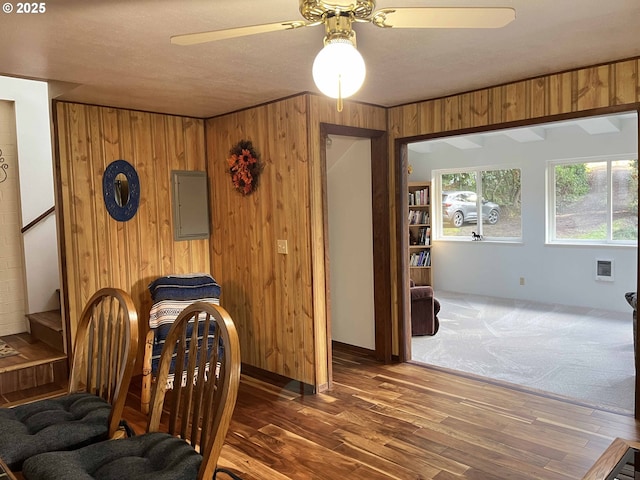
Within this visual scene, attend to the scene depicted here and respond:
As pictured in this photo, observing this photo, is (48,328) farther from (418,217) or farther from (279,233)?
(418,217)

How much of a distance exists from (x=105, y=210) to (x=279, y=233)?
4.47 ft

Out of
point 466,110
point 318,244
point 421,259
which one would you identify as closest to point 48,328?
point 318,244

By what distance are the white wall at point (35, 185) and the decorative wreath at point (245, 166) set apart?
1762 mm

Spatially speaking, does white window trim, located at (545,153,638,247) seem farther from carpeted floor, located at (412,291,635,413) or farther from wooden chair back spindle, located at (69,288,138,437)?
wooden chair back spindle, located at (69,288,138,437)

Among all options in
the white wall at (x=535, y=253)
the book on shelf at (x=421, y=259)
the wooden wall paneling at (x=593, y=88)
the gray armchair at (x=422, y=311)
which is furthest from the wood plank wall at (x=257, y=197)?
the white wall at (x=535, y=253)

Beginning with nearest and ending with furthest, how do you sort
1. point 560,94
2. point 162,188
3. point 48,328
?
point 560,94 → point 48,328 → point 162,188

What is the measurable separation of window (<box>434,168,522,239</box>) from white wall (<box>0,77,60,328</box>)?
5.82m

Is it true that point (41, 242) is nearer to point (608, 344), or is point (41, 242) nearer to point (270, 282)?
point (270, 282)

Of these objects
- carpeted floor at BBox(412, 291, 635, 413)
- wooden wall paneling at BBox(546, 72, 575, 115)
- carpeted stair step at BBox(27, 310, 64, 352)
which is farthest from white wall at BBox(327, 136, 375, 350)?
carpeted stair step at BBox(27, 310, 64, 352)

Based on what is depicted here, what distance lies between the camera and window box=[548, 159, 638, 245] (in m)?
6.41

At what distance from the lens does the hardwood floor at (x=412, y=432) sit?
2.64 metres

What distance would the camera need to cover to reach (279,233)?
12.7ft

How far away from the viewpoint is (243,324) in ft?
14.0

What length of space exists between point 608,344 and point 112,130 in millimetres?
4972
